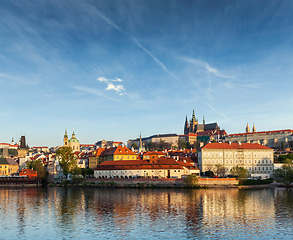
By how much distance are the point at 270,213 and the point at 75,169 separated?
5858cm

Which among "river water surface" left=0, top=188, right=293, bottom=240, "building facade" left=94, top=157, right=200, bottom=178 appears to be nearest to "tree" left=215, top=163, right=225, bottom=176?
"building facade" left=94, top=157, right=200, bottom=178

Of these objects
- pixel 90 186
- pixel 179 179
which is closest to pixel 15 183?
pixel 90 186

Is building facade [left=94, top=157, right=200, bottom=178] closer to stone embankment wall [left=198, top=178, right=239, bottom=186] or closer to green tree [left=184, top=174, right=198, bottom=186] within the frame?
stone embankment wall [left=198, top=178, right=239, bottom=186]

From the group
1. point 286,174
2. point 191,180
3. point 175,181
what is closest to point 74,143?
point 175,181

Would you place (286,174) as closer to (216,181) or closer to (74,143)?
(216,181)

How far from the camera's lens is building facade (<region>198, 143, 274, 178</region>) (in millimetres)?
89750

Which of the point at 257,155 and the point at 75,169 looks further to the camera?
the point at 257,155

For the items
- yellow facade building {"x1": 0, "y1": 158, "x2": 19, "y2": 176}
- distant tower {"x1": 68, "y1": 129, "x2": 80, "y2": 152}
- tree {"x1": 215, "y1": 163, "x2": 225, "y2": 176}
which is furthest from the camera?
distant tower {"x1": 68, "y1": 129, "x2": 80, "y2": 152}

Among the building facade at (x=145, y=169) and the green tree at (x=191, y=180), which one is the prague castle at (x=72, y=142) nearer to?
the building facade at (x=145, y=169)

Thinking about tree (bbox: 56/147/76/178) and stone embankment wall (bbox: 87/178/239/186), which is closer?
stone embankment wall (bbox: 87/178/239/186)

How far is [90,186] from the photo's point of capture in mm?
79125

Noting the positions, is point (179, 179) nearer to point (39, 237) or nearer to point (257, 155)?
point (257, 155)

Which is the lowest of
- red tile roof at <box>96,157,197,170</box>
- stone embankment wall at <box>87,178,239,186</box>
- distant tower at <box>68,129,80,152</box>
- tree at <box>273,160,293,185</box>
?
stone embankment wall at <box>87,178,239,186</box>

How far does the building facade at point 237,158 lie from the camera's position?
89.8 meters
